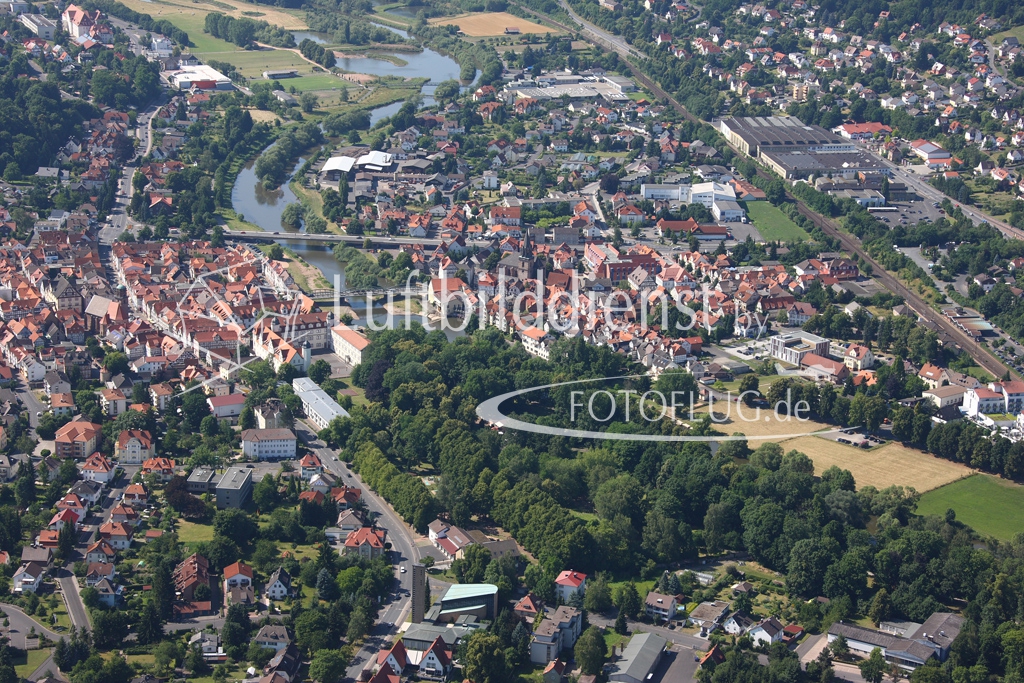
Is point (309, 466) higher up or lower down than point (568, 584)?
lower down

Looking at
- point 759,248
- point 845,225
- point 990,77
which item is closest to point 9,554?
point 759,248

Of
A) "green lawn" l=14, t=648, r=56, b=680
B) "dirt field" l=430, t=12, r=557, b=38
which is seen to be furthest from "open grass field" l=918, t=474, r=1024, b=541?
"dirt field" l=430, t=12, r=557, b=38

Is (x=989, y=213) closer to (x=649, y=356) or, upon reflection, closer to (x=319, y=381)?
(x=649, y=356)

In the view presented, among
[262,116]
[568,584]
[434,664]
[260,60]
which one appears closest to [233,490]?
[434,664]

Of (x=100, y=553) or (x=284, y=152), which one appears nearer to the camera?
(x=100, y=553)

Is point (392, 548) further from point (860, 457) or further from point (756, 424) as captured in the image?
point (860, 457)

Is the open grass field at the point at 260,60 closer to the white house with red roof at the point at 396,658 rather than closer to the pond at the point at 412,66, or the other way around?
the pond at the point at 412,66

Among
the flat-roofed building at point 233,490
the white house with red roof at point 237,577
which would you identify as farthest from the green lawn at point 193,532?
the white house with red roof at point 237,577

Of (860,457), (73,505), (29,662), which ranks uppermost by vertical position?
(860,457)
